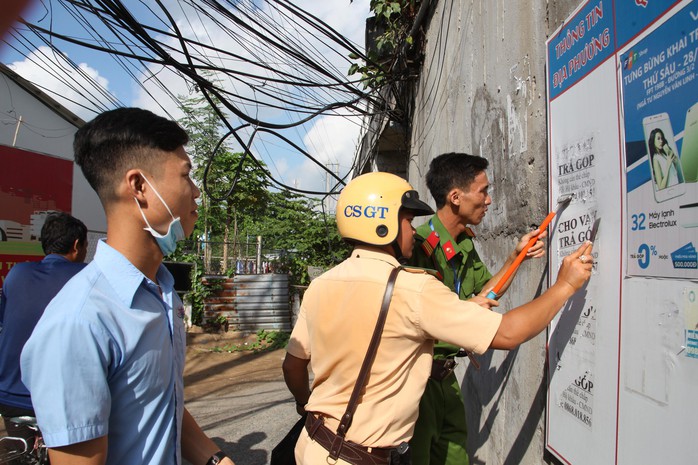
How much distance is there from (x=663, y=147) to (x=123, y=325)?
1.60m

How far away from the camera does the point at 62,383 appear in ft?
3.70

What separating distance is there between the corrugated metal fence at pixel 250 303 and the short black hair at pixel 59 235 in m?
8.45

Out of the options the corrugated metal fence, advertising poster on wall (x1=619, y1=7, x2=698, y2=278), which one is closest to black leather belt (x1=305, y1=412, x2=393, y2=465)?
advertising poster on wall (x1=619, y1=7, x2=698, y2=278)

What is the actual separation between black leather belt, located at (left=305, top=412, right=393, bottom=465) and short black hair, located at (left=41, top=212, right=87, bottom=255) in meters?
2.23

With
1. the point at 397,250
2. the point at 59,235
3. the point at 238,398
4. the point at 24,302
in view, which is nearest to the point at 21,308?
the point at 24,302

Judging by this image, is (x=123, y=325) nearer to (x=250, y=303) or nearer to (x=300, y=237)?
(x=250, y=303)

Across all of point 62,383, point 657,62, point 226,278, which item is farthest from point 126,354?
point 226,278

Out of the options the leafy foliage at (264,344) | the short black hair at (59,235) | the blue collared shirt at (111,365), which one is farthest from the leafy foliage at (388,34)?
the leafy foliage at (264,344)

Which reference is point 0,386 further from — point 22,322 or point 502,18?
point 502,18

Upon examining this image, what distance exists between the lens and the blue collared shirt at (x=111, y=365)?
1132 millimetres

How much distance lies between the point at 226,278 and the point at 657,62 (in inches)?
435

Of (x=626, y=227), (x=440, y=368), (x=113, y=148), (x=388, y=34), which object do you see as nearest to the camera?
(x=113, y=148)

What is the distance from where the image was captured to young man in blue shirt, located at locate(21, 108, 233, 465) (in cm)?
114

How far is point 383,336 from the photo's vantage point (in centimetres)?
185
